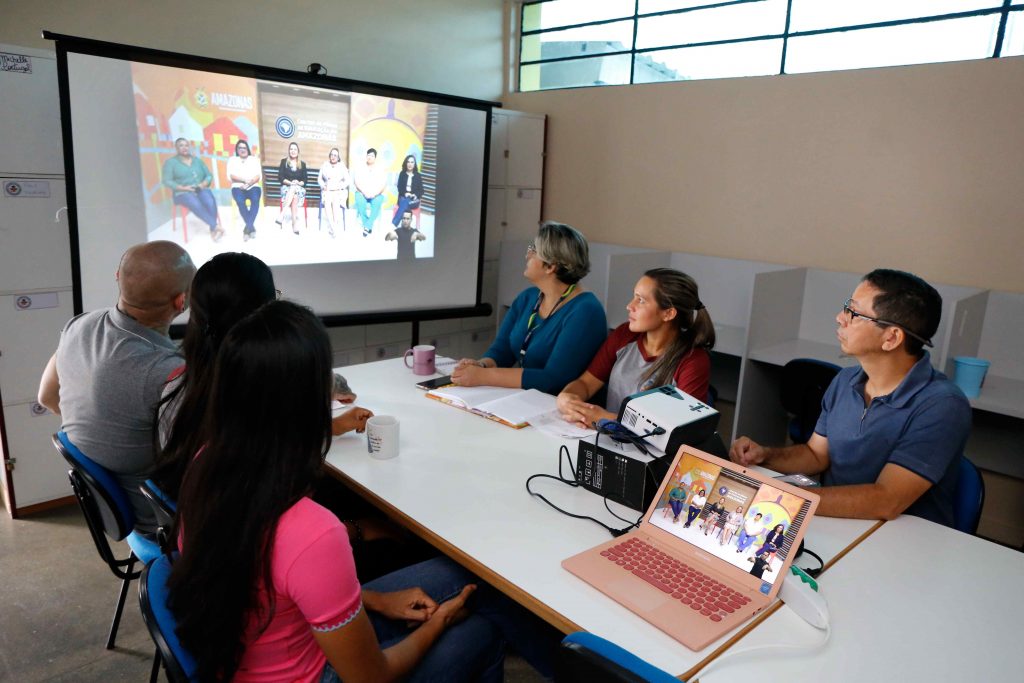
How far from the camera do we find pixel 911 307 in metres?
1.68

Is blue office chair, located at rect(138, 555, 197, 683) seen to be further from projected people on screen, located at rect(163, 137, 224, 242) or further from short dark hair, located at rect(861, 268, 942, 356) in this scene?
projected people on screen, located at rect(163, 137, 224, 242)

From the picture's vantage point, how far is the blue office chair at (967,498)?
1.66m

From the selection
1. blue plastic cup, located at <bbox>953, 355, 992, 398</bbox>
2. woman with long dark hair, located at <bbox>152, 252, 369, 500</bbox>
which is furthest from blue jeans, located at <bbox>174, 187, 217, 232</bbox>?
blue plastic cup, located at <bbox>953, 355, 992, 398</bbox>

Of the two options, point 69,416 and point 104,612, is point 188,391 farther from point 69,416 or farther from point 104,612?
point 104,612

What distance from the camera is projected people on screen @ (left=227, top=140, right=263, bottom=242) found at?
320cm

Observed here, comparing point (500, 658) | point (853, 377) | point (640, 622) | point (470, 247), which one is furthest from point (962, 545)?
point (470, 247)

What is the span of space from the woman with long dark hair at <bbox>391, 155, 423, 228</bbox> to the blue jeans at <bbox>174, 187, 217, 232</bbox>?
3.32 ft

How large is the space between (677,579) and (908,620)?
1.37 feet

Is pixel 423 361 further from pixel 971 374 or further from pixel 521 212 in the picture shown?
pixel 521 212

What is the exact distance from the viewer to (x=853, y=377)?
6.17 feet

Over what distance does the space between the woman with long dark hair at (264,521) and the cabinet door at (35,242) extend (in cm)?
234

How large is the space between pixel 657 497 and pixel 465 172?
3107 millimetres

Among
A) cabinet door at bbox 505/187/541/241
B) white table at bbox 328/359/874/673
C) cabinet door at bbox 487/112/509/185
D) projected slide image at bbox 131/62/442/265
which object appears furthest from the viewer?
cabinet door at bbox 505/187/541/241

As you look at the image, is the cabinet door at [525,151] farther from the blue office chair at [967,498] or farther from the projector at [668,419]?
the blue office chair at [967,498]
